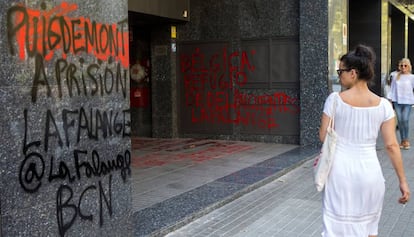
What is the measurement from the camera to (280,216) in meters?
5.63

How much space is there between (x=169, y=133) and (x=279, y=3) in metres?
3.93

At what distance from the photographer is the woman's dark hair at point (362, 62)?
10.8 feet

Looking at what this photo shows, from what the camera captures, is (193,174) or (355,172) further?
(193,174)

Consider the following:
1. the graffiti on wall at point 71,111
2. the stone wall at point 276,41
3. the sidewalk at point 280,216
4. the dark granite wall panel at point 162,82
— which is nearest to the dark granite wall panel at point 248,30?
the stone wall at point 276,41

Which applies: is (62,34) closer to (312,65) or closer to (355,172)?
(355,172)

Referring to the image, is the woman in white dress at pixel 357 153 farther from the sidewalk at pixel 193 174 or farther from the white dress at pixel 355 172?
the sidewalk at pixel 193 174

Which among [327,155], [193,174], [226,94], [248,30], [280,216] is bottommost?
[280,216]

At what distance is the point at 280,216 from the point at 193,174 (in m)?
2.26

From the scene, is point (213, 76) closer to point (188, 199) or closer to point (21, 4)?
point (188, 199)

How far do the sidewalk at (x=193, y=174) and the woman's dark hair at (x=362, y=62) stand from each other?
8.38ft

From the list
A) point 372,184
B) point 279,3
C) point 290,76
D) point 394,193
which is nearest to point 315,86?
point 290,76

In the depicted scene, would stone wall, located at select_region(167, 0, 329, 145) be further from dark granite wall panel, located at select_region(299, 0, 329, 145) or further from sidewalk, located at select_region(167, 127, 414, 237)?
sidewalk, located at select_region(167, 127, 414, 237)

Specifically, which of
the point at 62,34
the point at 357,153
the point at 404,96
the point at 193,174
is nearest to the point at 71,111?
the point at 62,34

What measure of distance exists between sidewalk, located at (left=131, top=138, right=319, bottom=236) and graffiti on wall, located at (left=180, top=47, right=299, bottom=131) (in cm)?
60
